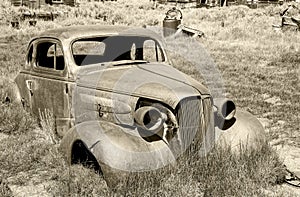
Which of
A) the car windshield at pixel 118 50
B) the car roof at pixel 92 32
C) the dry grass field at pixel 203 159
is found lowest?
the dry grass field at pixel 203 159

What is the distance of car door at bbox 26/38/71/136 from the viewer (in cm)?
479

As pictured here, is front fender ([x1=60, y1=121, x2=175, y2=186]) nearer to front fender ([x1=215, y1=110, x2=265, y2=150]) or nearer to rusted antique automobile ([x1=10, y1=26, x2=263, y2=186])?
rusted antique automobile ([x1=10, y1=26, x2=263, y2=186])

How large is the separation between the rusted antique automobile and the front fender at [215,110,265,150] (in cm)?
1

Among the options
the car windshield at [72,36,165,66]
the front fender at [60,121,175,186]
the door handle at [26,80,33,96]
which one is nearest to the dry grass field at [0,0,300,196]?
the front fender at [60,121,175,186]

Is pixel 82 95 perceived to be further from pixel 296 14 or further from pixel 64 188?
pixel 296 14

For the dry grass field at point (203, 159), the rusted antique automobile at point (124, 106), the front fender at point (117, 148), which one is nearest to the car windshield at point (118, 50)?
the rusted antique automobile at point (124, 106)

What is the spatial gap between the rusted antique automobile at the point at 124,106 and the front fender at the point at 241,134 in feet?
0.04

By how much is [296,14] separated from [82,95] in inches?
706

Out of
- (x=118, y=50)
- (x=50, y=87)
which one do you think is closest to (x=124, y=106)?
(x=118, y=50)

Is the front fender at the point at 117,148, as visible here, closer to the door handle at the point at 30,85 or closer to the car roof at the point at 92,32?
the car roof at the point at 92,32

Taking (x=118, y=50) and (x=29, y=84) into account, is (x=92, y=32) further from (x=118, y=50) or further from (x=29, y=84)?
(x=29, y=84)

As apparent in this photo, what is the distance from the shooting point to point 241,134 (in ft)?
15.0

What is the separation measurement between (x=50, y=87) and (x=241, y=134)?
2.57 metres

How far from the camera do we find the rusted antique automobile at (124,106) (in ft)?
12.2
